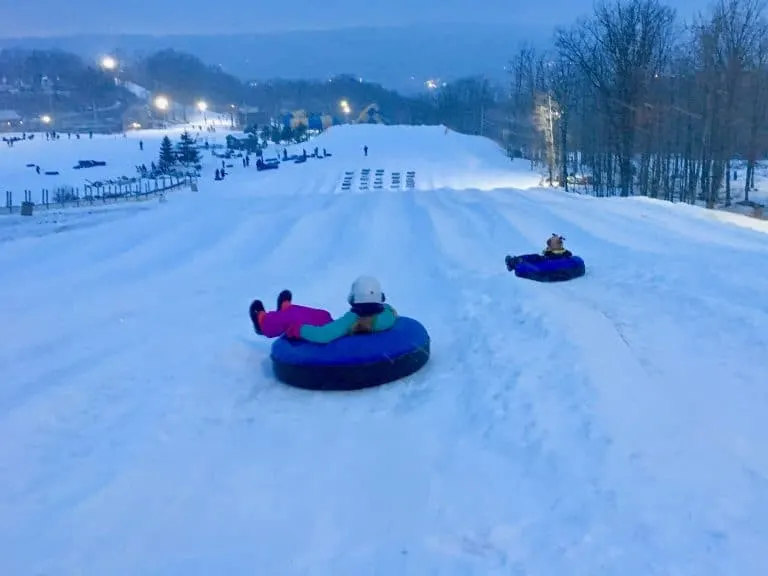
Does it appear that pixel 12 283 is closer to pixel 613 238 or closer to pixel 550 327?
pixel 550 327

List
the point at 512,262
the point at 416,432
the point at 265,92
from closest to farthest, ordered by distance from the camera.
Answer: the point at 416,432 → the point at 512,262 → the point at 265,92

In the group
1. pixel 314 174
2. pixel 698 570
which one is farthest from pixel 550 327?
pixel 314 174

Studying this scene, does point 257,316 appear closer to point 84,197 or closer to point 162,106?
point 84,197

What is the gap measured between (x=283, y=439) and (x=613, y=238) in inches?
273

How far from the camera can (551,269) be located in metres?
7.20

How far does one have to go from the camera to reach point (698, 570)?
262 cm

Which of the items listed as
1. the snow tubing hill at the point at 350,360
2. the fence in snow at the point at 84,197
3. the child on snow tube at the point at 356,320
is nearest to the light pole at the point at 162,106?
the fence in snow at the point at 84,197

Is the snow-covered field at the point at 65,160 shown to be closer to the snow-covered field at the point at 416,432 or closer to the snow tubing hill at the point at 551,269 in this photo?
the snow-covered field at the point at 416,432

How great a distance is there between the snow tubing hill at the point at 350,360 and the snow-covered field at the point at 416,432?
10 cm

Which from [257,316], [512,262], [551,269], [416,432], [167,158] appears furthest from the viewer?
[167,158]

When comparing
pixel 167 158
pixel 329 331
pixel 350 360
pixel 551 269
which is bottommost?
pixel 350 360

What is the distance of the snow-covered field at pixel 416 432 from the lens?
2.90 m

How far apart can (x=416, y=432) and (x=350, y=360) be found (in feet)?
2.58

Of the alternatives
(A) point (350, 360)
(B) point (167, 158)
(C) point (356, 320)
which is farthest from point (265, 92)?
(A) point (350, 360)
